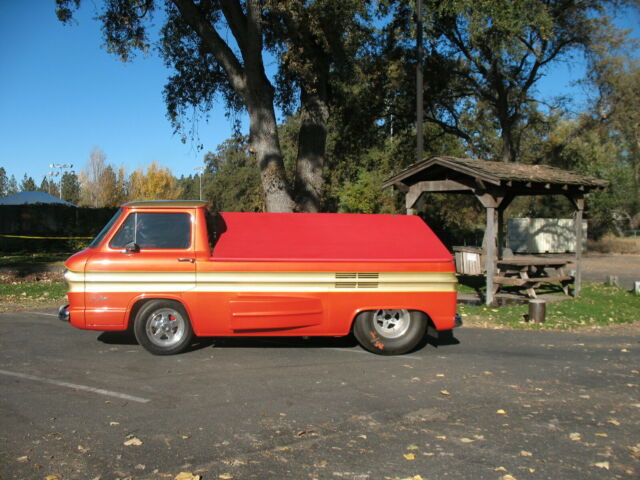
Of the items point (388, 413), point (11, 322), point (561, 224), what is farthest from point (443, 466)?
point (561, 224)

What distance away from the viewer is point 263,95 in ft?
50.1

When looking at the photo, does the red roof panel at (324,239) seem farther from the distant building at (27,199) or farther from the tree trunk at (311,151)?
the distant building at (27,199)

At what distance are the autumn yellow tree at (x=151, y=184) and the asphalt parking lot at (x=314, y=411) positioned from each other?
69739 millimetres

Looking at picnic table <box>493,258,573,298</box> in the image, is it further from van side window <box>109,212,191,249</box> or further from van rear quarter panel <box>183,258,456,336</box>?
van side window <box>109,212,191,249</box>

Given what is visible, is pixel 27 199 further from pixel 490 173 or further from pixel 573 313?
pixel 573 313

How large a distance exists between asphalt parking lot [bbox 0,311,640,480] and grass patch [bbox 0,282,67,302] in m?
5.32

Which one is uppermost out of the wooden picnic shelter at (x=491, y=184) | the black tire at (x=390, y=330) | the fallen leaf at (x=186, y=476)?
the wooden picnic shelter at (x=491, y=184)

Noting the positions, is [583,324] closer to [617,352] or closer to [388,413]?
[617,352]

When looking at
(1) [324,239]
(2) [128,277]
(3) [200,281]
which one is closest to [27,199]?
→ (2) [128,277]

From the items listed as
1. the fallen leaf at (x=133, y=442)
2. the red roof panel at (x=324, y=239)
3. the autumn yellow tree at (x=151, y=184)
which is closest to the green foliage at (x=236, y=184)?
the autumn yellow tree at (x=151, y=184)

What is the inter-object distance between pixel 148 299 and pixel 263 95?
30.0 feet

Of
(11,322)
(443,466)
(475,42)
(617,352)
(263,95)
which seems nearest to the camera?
(443,466)

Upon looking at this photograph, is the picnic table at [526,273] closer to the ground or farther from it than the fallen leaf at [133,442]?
farther from it

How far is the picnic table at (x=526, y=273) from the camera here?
1324 centimetres
